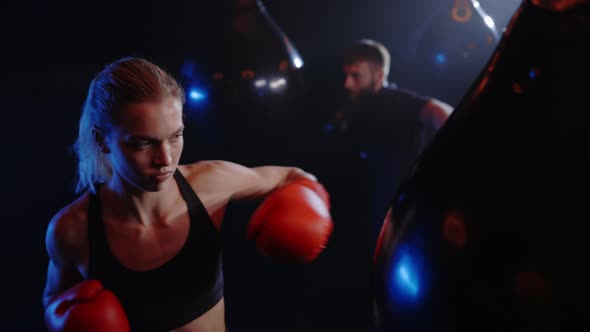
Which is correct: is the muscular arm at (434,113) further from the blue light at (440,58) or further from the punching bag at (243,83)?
the punching bag at (243,83)

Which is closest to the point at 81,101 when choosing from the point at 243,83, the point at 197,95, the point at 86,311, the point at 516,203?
the point at 197,95

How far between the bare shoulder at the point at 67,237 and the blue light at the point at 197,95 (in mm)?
675

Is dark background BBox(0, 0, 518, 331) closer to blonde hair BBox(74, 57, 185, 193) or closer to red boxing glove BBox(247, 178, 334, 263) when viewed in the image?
blonde hair BBox(74, 57, 185, 193)

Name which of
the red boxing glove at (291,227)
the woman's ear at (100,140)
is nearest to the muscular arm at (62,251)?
the woman's ear at (100,140)

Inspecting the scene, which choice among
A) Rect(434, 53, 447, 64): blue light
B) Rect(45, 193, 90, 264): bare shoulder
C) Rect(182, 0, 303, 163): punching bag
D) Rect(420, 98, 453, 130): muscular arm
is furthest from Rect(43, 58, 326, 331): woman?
Rect(434, 53, 447, 64): blue light

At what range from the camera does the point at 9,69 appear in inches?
66.7

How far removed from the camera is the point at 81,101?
194 centimetres

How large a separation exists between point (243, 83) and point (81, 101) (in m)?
0.95

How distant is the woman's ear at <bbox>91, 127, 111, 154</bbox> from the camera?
0.95 meters

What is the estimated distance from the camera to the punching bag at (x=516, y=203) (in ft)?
0.57

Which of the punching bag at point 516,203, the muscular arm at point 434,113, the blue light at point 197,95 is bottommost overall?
the muscular arm at point 434,113

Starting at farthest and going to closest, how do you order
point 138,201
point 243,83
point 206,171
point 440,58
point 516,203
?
point 440,58 → point 243,83 → point 206,171 → point 138,201 → point 516,203

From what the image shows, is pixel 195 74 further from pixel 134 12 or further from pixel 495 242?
Result: pixel 495 242

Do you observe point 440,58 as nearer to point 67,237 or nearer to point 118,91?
point 118,91
